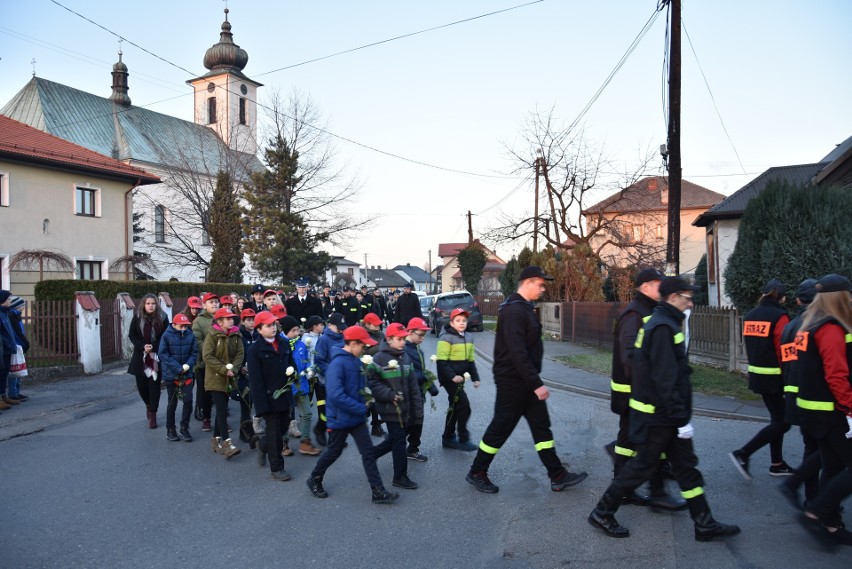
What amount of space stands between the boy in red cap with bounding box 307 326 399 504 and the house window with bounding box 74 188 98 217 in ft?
79.4

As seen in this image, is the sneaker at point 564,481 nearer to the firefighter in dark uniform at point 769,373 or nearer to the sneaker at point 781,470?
the firefighter in dark uniform at point 769,373

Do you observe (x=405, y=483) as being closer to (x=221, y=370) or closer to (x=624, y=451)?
(x=624, y=451)

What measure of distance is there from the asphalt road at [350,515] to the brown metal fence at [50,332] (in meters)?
6.13

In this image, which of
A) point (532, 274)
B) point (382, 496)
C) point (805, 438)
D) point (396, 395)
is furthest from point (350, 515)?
point (805, 438)

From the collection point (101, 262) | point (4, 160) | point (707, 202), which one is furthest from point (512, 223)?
point (707, 202)

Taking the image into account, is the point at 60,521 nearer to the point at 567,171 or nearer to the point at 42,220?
the point at 42,220

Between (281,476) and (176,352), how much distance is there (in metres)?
2.69

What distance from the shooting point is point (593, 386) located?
38.6 feet

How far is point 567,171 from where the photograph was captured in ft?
89.3

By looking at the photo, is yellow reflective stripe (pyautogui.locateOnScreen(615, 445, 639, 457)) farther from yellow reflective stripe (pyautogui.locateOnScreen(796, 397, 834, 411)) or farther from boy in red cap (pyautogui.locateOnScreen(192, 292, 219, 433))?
boy in red cap (pyautogui.locateOnScreen(192, 292, 219, 433))

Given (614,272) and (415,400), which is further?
(614,272)

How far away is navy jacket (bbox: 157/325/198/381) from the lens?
7973 millimetres

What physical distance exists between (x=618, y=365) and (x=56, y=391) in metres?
10.4

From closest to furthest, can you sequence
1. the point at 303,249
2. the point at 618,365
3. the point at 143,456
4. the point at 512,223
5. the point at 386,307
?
the point at 618,365, the point at 143,456, the point at 386,307, the point at 512,223, the point at 303,249
